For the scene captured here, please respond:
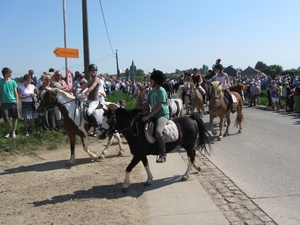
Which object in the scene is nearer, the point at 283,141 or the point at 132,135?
the point at 132,135

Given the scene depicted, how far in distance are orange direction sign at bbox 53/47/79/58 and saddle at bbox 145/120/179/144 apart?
246 inches

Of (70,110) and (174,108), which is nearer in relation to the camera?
(70,110)

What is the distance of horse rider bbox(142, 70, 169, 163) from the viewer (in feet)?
20.1

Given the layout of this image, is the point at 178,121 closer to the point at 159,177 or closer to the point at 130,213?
the point at 159,177

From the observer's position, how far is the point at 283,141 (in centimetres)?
1035

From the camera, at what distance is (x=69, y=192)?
630cm

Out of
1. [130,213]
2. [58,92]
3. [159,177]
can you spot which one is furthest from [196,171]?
[58,92]

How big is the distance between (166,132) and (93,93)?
3.41 m

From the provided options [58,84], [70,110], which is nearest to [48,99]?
[70,110]

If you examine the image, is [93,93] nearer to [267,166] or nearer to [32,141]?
[32,141]

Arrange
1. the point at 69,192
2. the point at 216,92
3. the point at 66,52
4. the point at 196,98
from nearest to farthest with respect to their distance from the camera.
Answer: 1. the point at 69,192
2. the point at 216,92
3. the point at 66,52
4. the point at 196,98

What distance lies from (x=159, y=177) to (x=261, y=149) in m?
3.81

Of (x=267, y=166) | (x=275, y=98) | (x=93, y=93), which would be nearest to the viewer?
(x=267, y=166)

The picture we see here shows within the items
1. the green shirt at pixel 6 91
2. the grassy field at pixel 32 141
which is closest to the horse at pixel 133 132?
the grassy field at pixel 32 141
